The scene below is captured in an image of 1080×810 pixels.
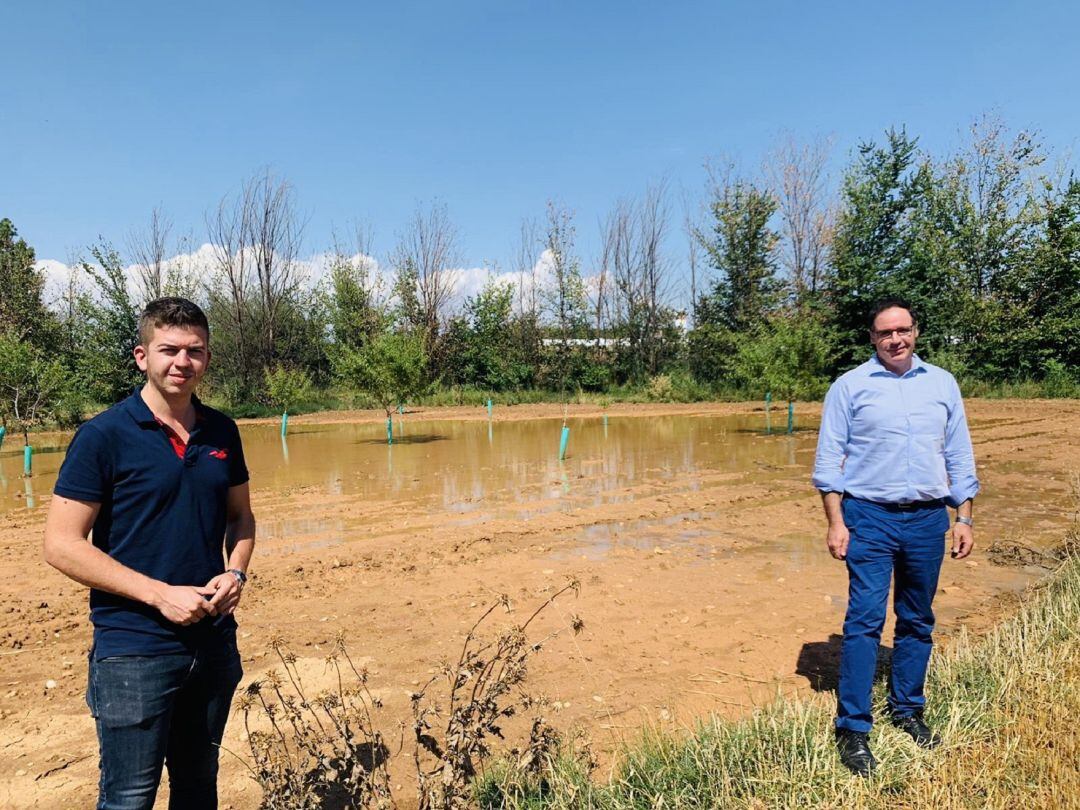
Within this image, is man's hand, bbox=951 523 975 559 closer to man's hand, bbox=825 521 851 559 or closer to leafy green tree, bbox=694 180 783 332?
man's hand, bbox=825 521 851 559

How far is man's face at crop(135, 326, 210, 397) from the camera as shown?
2197mm

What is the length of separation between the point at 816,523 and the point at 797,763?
628 cm

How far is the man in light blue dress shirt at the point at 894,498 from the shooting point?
3.13 m

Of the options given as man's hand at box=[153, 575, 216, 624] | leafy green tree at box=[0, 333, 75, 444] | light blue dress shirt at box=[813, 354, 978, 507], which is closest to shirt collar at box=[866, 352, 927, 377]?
light blue dress shirt at box=[813, 354, 978, 507]

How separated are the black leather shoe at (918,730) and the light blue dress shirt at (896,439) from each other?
102 cm

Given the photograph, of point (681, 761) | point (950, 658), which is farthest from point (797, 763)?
point (950, 658)

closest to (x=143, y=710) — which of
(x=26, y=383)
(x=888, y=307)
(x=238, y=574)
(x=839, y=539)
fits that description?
(x=238, y=574)

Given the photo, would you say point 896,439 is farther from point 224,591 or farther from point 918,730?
point 224,591

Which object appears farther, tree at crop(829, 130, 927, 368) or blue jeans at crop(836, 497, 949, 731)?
tree at crop(829, 130, 927, 368)

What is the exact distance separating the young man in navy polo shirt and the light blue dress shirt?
2619 millimetres

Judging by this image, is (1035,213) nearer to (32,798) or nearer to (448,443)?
(448,443)

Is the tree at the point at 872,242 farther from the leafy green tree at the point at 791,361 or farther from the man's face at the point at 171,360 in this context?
the man's face at the point at 171,360

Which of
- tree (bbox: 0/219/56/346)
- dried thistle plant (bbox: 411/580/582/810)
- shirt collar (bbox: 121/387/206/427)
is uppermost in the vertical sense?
tree (bbox: 0/219/56/346)

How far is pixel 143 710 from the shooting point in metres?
2.05
